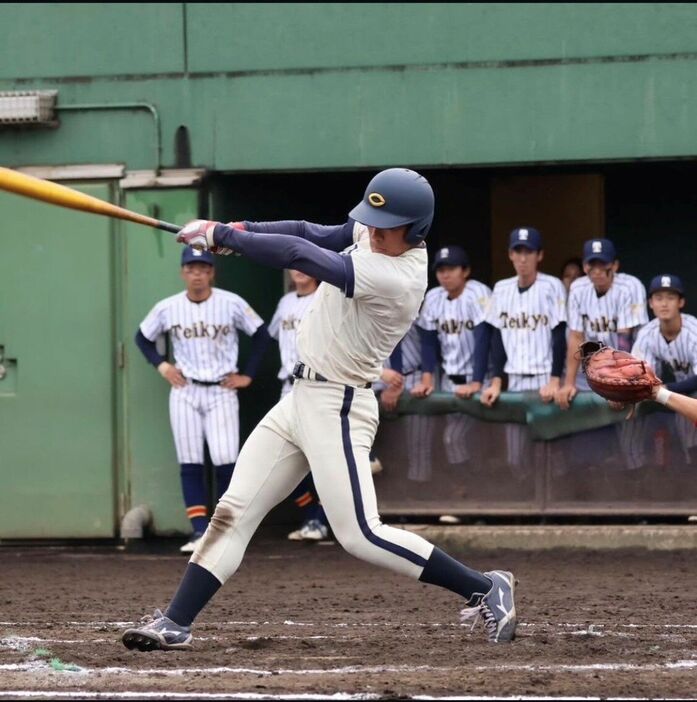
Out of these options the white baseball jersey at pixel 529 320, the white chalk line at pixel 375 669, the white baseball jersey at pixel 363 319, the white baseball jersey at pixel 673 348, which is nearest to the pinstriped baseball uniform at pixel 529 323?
the white baseball jersey at pixel 529 320

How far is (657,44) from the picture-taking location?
881 centimetres

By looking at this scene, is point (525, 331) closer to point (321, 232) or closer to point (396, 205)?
point (321, 232)

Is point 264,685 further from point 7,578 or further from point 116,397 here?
point 116,397

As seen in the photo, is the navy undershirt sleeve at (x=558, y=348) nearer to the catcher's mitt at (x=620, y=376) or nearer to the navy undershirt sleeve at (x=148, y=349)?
the navy undershirt sleeve at (x=148, y=349)

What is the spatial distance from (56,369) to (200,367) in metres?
0.97

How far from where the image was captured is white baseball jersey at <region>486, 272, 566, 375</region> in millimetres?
8875

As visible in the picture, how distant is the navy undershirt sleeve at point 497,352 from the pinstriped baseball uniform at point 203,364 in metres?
1.37

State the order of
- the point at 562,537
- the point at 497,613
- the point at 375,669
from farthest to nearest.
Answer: the point at 562,537 < the point at 497,613 < the point at 375,669

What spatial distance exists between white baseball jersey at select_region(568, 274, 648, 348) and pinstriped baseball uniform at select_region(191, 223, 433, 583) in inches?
135

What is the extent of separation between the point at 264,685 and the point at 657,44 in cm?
535

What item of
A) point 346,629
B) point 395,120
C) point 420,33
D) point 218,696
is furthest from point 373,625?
point 420,33

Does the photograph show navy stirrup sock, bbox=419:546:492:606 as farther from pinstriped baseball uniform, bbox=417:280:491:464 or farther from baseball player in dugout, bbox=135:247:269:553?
baseball player in dugout, bbox=135:247:269:553

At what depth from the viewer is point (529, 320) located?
8.88 m

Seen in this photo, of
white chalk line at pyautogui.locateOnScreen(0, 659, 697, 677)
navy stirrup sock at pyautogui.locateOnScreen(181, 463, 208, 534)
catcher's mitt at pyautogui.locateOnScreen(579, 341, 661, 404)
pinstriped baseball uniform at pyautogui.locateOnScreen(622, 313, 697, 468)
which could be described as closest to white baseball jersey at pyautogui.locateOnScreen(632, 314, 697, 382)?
pinstriped baseball uniform at pyautogui.locateOnScreen(622, 313, 697, 468)
